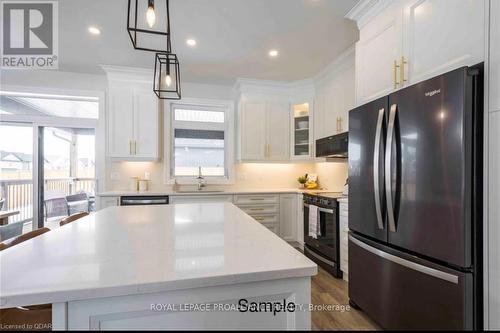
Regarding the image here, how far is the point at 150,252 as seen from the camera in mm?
916

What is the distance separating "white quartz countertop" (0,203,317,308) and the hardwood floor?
908 millimetres

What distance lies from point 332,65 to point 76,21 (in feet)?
9.99

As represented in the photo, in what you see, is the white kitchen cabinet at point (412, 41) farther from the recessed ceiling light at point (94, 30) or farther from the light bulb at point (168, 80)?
the recessed ceiling light at point (94, 30)

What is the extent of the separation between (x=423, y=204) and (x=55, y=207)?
4.65 m

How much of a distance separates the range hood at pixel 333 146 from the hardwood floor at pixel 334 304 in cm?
148

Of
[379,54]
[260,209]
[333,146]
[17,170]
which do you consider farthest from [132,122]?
[379,54]

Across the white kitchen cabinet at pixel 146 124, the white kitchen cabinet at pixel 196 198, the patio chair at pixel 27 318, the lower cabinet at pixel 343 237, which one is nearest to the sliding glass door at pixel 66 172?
the white kitchen cabinet at pixel 146 124

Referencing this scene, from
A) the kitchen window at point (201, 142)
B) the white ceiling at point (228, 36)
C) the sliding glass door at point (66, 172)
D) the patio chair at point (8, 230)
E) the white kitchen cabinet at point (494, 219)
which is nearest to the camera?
the white kitchen cabinet at point (494, 219)

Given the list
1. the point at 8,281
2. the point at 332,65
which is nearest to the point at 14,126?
the point at 8,281

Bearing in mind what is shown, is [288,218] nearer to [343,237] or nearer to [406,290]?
[343,237]

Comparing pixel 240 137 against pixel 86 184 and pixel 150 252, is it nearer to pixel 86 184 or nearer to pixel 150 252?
pixel 86 184

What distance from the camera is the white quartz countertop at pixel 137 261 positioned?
66cm

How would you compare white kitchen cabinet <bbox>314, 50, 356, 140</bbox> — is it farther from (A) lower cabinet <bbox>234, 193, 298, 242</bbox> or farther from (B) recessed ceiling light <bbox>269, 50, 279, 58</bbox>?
(A) lower cabinet <bbox>234, 193, 298, 242</bbox>

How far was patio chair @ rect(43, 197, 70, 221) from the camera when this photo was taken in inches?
141
